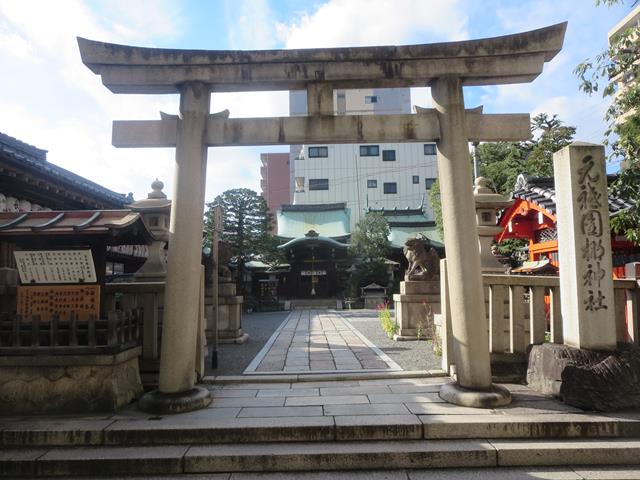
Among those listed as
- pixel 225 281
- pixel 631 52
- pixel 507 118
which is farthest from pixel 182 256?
pixel 631 52

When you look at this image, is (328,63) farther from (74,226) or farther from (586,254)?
(586,254)

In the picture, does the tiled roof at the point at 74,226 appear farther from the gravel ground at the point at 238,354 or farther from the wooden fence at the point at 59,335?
the gravel ground at the point at 238,354

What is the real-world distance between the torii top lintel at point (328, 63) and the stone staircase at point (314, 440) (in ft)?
14.2

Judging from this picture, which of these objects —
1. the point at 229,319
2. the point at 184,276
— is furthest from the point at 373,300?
the point at 184,276

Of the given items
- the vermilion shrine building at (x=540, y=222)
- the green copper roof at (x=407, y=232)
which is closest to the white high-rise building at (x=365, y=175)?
the green copper roof at (x=407, y=232)

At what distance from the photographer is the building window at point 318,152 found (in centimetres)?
4275

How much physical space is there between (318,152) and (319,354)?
35.7m

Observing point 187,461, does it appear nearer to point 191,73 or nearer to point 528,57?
point 191,73

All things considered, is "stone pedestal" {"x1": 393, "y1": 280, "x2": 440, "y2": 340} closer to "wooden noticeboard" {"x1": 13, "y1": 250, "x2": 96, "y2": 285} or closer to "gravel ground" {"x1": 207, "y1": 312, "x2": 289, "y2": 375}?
"gravel ground" {"x1": 207, "y1": 312, "x2": 289, "y2": 375}

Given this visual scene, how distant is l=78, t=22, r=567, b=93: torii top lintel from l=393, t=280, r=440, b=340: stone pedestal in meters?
6.69

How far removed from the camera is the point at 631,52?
23.3ft

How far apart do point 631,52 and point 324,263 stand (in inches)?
922

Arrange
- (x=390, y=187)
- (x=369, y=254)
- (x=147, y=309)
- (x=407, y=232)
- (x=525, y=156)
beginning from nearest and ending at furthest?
(x=147, y=309) < (x=525, y=156) < (x=369, y=254) < (x=407, y=232) < (x=390, y=187)

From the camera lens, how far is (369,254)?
26.5 metres
